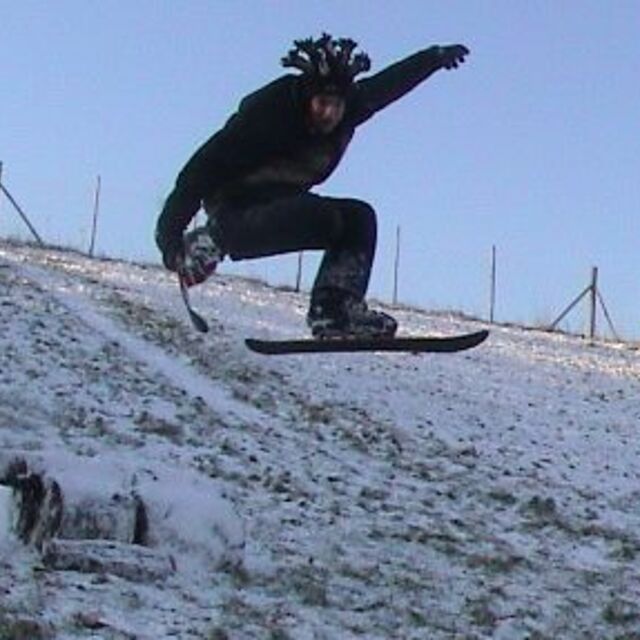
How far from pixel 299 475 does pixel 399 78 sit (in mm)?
7939

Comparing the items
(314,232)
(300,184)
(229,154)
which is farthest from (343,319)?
(229,154)

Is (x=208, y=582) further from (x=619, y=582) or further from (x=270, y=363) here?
(x=270, y=363)

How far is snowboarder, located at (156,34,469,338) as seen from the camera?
4816 mm

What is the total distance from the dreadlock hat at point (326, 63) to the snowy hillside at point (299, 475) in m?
3.52

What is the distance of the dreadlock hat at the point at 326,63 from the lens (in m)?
4.77

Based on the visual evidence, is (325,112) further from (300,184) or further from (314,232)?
(314,232)

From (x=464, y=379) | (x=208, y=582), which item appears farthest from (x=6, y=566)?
(x=464, y=379)

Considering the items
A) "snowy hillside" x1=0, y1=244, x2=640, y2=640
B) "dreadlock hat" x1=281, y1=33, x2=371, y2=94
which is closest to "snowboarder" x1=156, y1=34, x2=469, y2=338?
"dreadlock hat" x1=281, y1=33, x2=371, y2=94

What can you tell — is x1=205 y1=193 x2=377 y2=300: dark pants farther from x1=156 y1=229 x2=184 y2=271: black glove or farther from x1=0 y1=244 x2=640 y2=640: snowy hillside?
x1=0 y1=244 x2=640 y2=640: snowy hillside

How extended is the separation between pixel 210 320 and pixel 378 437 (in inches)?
258

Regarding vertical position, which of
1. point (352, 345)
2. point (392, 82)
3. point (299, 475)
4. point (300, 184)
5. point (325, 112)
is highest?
point (392, 82)

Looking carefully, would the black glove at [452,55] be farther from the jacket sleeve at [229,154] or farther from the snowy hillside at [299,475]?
the snowy hillside at [299,475]

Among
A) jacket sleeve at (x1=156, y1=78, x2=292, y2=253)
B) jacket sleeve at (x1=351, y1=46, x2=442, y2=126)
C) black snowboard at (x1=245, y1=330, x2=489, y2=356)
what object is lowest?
black snowboard at (x1=245, y1=330, x2=489, y2=356)

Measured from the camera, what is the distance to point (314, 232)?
513 centimetres
